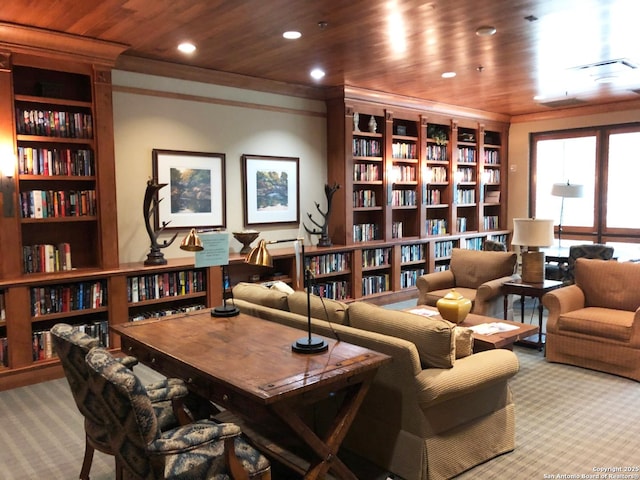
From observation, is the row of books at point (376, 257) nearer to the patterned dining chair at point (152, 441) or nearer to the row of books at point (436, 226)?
the row of books at point (436, 226)

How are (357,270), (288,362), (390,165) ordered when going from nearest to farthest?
(288,362) → (357,270) → (390,165)

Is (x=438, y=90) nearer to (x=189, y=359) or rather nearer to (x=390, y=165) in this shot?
(x=390, y=165)

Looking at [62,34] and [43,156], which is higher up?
[62,34]

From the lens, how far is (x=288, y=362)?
7.58ft

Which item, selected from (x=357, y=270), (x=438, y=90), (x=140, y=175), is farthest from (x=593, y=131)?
(x=140, y=175)

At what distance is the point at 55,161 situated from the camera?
442cm

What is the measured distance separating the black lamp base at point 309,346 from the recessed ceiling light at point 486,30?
297 cm

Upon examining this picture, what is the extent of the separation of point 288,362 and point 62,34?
11.4ft

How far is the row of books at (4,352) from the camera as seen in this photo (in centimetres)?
409

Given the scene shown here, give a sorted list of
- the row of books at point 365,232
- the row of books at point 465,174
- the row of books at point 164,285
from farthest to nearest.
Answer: the row of books at point 465,174, the row of books at point 365,232, the row of books at point 164,285

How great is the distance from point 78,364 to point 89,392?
0.42 feet

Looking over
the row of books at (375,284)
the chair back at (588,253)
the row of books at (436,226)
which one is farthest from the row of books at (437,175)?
the chair back at (588,253)

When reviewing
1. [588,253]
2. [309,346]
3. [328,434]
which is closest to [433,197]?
[588,253]

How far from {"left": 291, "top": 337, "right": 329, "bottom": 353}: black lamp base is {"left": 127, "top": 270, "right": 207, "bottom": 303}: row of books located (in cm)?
269
